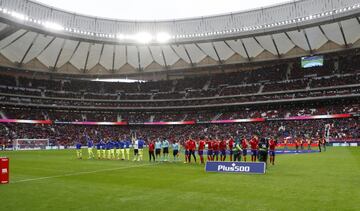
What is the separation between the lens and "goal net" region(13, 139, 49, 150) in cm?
5362

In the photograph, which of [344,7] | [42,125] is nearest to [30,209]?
[344,7]

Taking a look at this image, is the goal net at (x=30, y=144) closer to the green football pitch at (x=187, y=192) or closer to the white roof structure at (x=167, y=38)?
the white roof structure at (x=167, y=38)

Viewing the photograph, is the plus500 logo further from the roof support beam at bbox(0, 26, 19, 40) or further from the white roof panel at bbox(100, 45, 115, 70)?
the white roof panel at bbox(100, 45, 115, 70)

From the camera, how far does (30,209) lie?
33.0 ft

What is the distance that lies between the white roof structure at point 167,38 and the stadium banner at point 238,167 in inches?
1560

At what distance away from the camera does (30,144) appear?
180 feet

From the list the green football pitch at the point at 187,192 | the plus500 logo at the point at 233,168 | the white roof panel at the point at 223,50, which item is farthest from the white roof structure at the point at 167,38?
the green football pitch at the point at 187,192

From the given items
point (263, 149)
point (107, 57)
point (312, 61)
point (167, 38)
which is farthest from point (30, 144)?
point (312, 61)

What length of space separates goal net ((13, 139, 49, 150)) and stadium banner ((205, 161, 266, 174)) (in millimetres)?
43366

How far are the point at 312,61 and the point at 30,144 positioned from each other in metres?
Answer: 53.7

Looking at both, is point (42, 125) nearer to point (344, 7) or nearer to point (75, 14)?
point (75, 14)

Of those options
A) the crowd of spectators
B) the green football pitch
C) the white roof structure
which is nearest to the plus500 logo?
the green football pitch

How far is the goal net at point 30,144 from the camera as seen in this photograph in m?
53.6

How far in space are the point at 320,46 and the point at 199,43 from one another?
2325 centimetres
